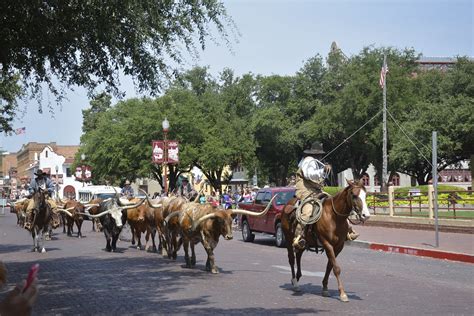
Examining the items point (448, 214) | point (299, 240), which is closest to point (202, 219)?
point (299, 240)

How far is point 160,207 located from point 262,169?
57.2 metres

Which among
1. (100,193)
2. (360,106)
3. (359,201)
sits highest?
(360,106)

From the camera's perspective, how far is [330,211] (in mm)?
10703

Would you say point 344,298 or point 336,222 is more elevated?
point 336,222

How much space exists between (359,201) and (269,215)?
11.7 m

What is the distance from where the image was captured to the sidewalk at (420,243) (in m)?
17.6

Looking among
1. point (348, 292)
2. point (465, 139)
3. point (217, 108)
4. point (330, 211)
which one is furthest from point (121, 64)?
point (217, 108)

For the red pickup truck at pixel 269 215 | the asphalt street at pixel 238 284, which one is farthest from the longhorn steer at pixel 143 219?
the red pickup truck at pixel 269 215

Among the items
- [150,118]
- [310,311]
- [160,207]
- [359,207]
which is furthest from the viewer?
[150,118]

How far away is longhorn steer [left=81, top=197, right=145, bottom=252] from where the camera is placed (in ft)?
A: 63.0

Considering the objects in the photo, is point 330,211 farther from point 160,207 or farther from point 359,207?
point 160,207

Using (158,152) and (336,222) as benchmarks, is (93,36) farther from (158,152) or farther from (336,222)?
(158,152)

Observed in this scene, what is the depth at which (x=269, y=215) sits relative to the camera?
21.8m

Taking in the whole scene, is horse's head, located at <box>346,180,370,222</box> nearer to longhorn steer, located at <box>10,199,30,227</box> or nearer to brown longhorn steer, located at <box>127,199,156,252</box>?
brown longhorn steer, located at <box>127,199,156,252</box>
